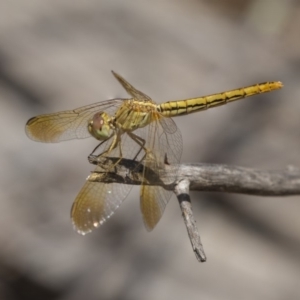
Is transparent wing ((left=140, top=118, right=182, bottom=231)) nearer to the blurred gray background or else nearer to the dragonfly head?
the dragonfly head

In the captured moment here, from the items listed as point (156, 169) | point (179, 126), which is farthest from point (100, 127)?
point (179, 126)

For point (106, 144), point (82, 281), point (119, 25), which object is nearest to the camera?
point (106, 144)

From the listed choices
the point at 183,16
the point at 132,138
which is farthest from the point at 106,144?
the point at 183,16

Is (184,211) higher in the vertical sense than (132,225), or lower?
lower

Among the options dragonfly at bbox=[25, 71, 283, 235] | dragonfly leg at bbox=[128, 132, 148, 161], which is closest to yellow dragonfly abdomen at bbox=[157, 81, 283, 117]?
dragonfly at bbox=[25, 71, 283, 235]

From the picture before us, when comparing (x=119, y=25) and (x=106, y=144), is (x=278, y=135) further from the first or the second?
(x=106, y=144)

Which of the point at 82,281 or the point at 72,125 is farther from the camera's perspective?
the point at 82,281
